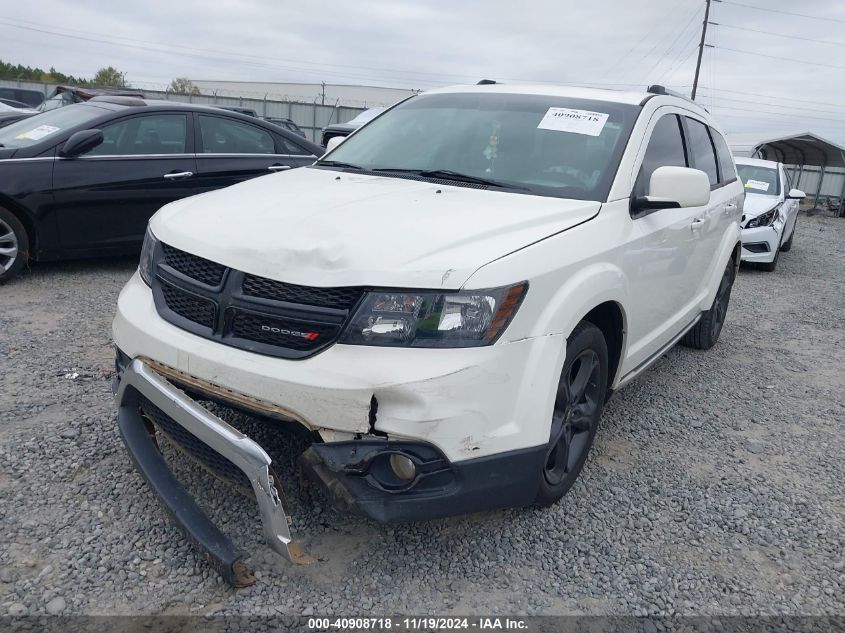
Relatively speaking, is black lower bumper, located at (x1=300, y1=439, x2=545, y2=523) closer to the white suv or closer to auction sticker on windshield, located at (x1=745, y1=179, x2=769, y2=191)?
the white suv

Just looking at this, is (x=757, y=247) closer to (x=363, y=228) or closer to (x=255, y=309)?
(x=363, y=228)

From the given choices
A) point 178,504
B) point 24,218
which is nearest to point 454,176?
point 178,504

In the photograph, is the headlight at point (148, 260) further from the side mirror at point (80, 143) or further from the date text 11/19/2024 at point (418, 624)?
the side mirror at point (80, 143)

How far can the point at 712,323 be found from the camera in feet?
18.1

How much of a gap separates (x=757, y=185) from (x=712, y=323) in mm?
6340

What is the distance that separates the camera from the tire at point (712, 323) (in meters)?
5.43

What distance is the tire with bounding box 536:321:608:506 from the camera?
9.08 feet

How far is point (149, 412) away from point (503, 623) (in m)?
1.51

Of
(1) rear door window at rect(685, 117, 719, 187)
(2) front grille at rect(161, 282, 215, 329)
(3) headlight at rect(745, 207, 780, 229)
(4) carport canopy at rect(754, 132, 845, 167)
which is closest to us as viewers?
Result: (2) front grille at rect(161, 282, 215, 329)

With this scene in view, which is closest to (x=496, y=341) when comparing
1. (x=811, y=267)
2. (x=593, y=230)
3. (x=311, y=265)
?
(x=311, y=265)

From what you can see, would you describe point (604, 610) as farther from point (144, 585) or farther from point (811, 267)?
point (811, 267)

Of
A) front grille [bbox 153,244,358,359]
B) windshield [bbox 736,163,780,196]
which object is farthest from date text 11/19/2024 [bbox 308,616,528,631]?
Answer: windshield [bbox 736,163,780,196]

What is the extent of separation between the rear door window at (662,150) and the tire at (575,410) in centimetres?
85

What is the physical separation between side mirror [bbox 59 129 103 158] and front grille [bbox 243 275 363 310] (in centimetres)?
422
